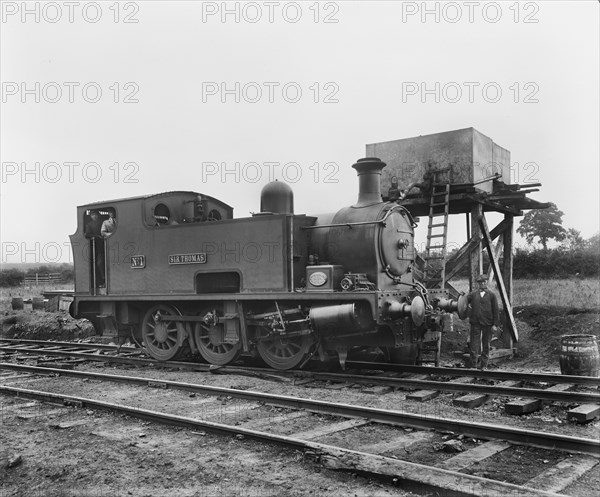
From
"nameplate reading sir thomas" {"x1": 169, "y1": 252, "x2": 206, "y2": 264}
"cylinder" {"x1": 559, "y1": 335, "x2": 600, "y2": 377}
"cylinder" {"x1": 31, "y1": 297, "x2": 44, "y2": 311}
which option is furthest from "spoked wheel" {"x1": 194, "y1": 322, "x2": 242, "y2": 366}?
"cylinder" {"x1": 31, "y1": 297, "x2": 44, "y2": 311}

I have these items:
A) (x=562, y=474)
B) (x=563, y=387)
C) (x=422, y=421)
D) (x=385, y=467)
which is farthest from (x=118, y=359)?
(x=562, y=474)

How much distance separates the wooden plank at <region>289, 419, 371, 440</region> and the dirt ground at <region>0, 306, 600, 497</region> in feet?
0.33

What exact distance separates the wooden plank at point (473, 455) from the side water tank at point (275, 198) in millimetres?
5376

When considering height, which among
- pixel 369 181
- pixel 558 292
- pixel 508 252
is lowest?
pixel 558 292

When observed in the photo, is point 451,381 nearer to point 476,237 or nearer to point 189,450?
point 476,237

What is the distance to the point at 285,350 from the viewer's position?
925cm

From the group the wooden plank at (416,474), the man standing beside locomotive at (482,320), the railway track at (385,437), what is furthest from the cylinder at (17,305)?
the wooden plank at (416,474)

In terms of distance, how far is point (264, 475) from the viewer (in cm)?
422

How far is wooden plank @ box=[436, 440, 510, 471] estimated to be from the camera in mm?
4328

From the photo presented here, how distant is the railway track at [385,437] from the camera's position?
3907 millimetres

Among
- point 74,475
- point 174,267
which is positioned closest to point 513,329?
point 174,267

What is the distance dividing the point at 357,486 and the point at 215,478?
1029 mm

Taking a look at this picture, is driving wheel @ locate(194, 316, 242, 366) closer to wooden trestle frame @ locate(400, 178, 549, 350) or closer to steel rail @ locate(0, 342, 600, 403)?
steel rail @ locate(0, 342, 600, 403)

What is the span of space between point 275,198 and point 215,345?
269cm
